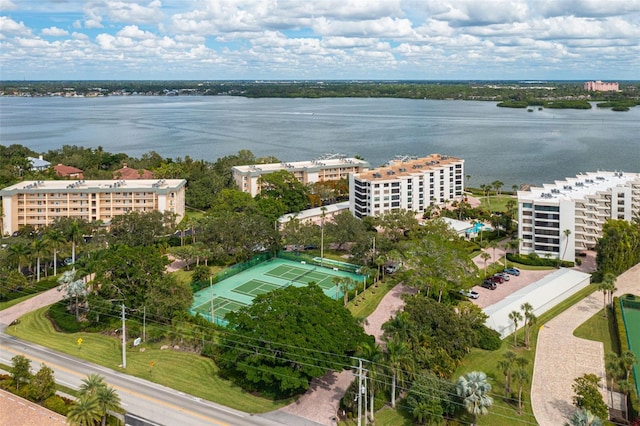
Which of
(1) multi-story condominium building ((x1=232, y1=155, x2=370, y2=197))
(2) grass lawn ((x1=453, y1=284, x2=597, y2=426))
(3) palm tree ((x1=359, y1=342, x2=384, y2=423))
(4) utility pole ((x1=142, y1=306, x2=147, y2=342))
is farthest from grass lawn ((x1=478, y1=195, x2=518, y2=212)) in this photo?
(4) utility pole ((x1=142, y1=306, x2=147, y2=342))

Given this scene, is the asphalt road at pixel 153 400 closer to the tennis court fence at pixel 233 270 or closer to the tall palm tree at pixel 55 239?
the tennis court fence at pixel 233 270

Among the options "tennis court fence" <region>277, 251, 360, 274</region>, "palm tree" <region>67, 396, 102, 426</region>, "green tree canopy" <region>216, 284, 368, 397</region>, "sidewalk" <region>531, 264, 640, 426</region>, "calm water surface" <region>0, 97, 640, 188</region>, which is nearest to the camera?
"palm tree" <region>67, 396, 102, 426</region>

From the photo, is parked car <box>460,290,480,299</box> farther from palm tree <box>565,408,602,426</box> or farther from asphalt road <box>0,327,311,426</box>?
asphalt road <box>0,327,311,426</box>

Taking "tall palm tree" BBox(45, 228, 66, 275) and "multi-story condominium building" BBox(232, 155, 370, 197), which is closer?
"tall palm tree" BBox(45, 228, 66, 275)

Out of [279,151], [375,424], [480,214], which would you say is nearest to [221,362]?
[375,424]

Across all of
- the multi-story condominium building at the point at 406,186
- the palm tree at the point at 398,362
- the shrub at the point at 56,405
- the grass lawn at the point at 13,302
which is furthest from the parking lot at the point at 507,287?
the grass lawn at the point at 13,302

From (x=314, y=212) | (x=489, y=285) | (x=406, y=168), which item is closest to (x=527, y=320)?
(x=489, y=285)

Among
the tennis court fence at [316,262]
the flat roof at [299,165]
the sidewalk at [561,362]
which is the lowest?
the sidewalk at [561,362]
